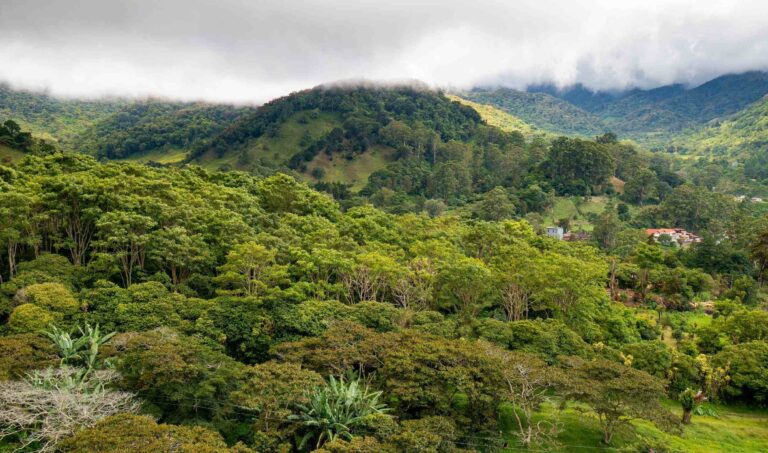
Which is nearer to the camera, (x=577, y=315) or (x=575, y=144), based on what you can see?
(x=577, y=315)

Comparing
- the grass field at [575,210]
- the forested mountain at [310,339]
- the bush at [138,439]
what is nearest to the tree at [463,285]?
the forested mountain at [310,339]

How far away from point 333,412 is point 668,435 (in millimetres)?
16533

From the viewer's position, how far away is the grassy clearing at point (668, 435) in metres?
21.0

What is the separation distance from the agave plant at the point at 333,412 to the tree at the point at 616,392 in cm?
859

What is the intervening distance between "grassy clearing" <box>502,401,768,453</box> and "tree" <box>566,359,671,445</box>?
2.87 feet

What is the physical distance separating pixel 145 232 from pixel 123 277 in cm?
331

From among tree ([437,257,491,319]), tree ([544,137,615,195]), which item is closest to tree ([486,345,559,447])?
tree ([437,257,491,319])

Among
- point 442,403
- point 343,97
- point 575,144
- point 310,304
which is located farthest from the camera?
point 343,97

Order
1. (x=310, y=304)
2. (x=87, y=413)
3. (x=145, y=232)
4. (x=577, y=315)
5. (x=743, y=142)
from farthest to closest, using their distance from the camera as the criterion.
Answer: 1. (x=743, y=142)
2. (x=577, y=315)
3. (x=145, y=232)
4. (x=310, y=304)
5. (x=87, y=413)

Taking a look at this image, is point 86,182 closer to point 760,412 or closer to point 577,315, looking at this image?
point 577,315

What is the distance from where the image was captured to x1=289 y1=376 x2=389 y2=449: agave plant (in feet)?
57.3

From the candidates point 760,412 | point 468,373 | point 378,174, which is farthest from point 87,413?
point 378,174

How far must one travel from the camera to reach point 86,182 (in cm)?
3234

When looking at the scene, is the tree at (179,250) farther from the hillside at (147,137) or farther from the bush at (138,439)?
the hillside at (147,137)
